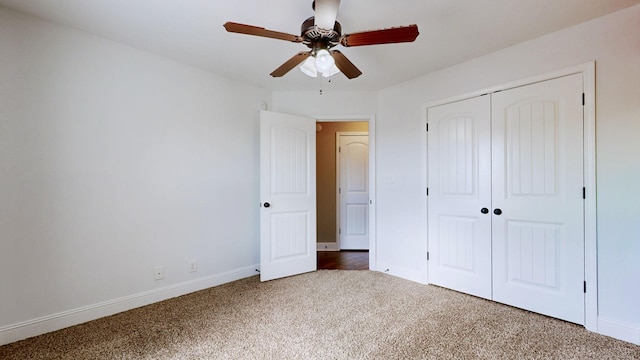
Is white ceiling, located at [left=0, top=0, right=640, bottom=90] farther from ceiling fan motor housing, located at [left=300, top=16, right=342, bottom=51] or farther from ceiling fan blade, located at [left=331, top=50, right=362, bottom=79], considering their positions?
ceiling fan blade, located at [left=331, top=50, right=362, bottom=79]

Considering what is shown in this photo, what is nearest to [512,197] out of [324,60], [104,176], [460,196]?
[460,196]

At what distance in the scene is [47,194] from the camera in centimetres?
209

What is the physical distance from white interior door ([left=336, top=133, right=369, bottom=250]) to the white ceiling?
208 cm

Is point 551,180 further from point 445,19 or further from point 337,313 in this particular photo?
point 337,313

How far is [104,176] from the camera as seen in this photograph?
7.71 feet

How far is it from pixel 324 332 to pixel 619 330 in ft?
6.81

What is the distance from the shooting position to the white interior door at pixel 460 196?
2674 mm

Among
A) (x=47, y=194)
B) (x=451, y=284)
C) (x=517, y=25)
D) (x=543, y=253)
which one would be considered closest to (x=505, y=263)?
(x=543, y=253)

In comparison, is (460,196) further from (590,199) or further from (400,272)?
(400,272)

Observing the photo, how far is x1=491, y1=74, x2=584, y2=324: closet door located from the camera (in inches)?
86.0

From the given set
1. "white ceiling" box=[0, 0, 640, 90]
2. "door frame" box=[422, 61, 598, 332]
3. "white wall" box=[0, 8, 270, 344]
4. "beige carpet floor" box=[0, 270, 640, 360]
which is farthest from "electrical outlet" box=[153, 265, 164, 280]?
"door frame" box=[422, 61, 598, 332]

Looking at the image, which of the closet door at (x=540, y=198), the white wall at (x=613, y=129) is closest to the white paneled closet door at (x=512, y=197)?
the closet door at (x=540, y=198)

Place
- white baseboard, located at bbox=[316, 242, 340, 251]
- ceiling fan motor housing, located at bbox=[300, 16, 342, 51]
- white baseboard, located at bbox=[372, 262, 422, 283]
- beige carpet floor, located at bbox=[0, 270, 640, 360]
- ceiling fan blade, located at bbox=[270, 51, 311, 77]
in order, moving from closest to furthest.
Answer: ceiling fan motor housing, located at bbox=[300, 16, 342, 51] < beige carpet floor, located at bbox=[0, 270, 640, 360] < ceiling fan blade, located at bbox=[270, 51, 311, 77] < white baseboard, located at bbox=[372, 262, 422, 283] < white baseboard, located at bbox=[316, 242, 340, 251]

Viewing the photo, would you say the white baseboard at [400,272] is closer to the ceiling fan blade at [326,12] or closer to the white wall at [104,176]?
the white wall at [104,176]
